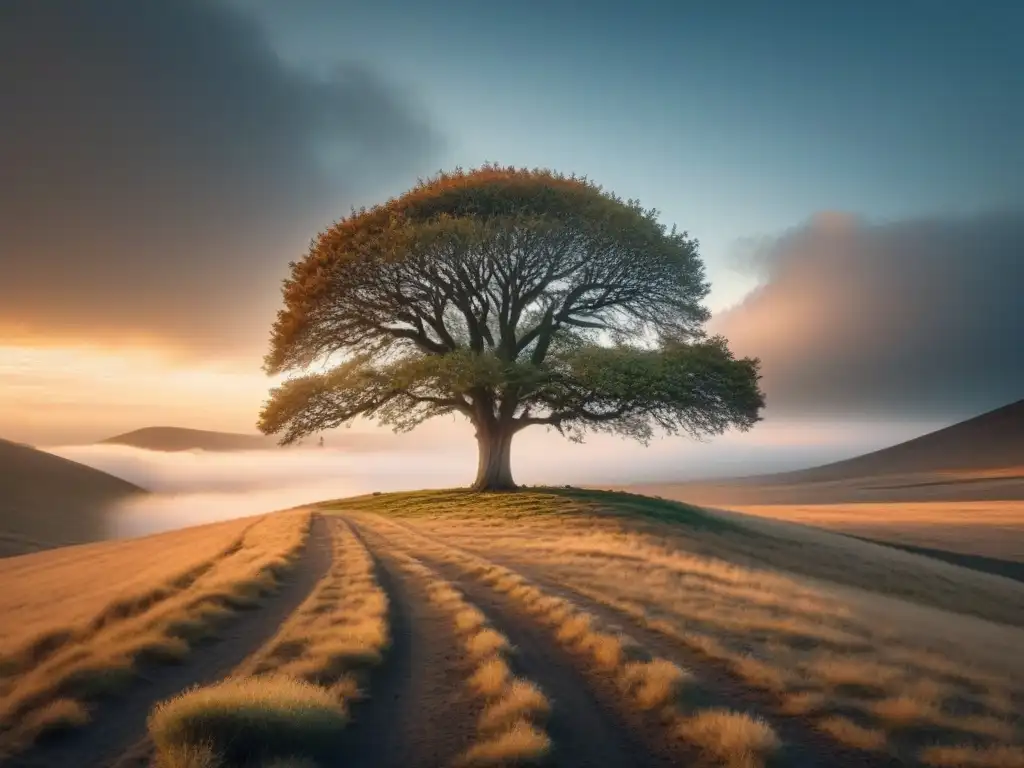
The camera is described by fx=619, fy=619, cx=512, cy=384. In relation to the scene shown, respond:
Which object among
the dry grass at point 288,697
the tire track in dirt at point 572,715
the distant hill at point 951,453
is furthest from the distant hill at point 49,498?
the distant hill at point 951,453

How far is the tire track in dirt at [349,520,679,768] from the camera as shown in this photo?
6359mm

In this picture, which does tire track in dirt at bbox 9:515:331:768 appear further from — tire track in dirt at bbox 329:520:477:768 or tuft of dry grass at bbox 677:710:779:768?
tuft of dry grass at bbox 677:710:779:768

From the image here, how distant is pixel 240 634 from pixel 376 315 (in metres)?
26.2

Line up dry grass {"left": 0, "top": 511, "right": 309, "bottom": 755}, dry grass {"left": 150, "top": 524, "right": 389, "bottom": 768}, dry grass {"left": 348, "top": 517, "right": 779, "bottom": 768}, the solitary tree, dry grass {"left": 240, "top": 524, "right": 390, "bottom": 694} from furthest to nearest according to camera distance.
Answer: the solitary tree, dry grass {"left": 240, "top": 524, "right": 390, "bottom": 694}, dry grass {"left": 0, "top": 511, "right": 309, "bottom": 755}, dry grass {"left": 348, "top": 517, "right": 779, "bottom": 768}, dry grass {"left": 150, "top": 524, "right": 389, "bottom": 768}

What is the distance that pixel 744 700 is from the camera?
800cm

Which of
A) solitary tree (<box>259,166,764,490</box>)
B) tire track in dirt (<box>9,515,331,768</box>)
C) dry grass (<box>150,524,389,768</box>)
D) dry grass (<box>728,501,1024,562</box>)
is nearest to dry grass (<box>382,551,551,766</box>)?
dry grass (<box>150,524,389,768</box>)

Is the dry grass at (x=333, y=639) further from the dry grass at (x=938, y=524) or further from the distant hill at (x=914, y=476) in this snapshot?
the distant hill at (x=914, y=476)

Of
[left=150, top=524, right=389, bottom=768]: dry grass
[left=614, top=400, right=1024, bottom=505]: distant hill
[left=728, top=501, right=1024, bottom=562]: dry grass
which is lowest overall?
[left=728, top=501, right=1024, bottom=562]: dry grass

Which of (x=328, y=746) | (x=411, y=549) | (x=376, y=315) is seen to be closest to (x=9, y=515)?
(x=376, y=315)

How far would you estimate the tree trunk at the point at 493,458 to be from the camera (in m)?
36.3

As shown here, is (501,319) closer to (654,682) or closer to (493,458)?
(493,458)

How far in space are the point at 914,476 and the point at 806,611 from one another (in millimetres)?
108614

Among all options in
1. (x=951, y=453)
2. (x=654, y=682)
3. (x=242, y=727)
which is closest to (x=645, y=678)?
(x=654, y=682)

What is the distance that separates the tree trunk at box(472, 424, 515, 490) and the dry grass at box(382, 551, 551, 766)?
2391 centimetres
